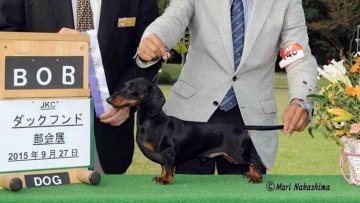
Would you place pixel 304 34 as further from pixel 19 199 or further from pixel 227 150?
pixel 19 199

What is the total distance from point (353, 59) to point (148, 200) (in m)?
1.08

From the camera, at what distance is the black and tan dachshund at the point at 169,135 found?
2.75 metres

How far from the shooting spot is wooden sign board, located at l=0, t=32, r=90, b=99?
2.66 m

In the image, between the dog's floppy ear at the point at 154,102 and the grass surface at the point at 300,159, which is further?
the grass surface at the point at 300,159

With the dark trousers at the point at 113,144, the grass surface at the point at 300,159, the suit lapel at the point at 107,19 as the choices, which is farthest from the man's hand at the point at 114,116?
the grass surface at the point at 300,159

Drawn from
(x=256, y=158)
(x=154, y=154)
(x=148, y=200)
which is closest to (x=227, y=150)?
(x=256, y=158)

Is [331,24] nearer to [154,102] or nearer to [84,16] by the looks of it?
[84,16]

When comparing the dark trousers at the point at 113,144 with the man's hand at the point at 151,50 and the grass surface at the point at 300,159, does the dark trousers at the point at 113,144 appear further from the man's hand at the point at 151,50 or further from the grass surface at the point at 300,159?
the grass surface at the point at 300,159

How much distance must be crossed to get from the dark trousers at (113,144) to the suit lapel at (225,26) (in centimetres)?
63

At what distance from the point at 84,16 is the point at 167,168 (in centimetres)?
100

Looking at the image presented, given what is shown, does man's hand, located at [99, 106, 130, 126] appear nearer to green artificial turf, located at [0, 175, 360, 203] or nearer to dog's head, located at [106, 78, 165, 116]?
green artificial turf, located at [0, 175, 360, 203]

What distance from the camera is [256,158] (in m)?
2.94

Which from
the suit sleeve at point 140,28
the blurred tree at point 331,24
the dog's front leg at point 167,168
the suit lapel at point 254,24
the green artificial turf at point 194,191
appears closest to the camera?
the green artificial turf at point 194,191

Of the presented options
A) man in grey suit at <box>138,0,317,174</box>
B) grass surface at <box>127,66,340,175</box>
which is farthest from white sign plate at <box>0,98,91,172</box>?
grass surface at <box>127,66,340,175</box>
